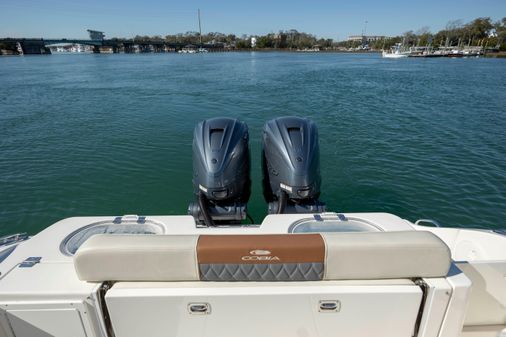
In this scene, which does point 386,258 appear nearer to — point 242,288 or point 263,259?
point 263,259

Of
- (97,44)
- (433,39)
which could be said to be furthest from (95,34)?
(433,39)

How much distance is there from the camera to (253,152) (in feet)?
22.5

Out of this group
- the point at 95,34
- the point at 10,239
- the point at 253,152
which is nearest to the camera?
the point at 10,239

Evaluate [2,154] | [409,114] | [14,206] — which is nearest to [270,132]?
[14,206]

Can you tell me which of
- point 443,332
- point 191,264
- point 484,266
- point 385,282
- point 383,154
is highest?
point 191,264

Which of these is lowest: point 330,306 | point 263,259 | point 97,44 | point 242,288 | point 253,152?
point 253,152

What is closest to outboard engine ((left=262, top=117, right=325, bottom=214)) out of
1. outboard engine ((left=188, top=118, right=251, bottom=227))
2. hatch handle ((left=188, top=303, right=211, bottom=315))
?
outboard engine ((left=188, top=118, right=251, bottom=227))

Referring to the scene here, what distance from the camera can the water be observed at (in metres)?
5.16

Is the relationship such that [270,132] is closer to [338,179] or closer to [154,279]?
[154,279]

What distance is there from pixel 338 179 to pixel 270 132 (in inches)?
121

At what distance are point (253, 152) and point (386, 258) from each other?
542 centimetres

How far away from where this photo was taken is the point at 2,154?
7.45 metres

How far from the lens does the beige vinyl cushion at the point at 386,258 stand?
5.03 ft

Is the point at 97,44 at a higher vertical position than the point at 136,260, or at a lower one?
higher
